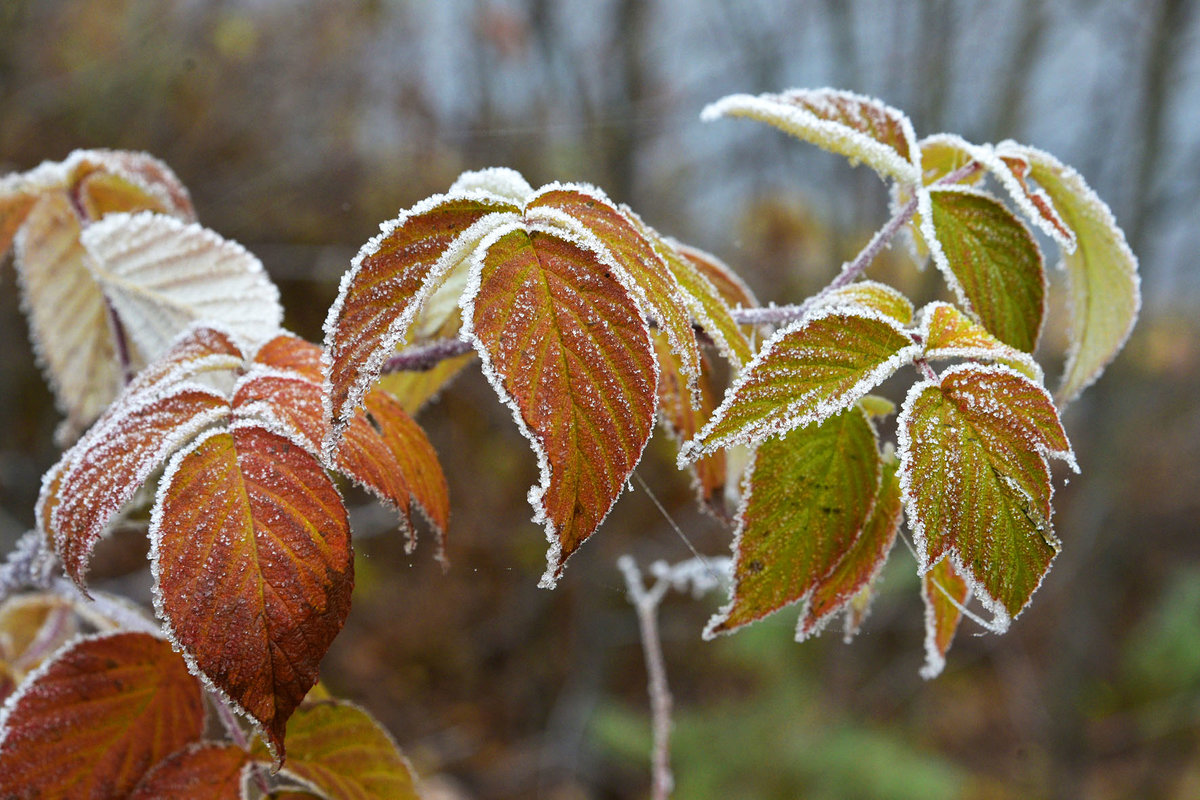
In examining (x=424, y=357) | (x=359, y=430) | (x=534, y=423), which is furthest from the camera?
(x=424, y=357)

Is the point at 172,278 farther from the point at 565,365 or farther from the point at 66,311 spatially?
the point at 565,365

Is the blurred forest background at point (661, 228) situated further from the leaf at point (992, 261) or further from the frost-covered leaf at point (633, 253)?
the frost-covered leaf at point (633, 253)

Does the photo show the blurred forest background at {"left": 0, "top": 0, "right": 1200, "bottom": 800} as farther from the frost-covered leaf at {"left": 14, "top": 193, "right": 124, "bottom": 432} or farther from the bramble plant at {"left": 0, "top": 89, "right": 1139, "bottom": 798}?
the bramble plant at {"left": 0, "top": 89, "right": 1139, "bottom": 798}

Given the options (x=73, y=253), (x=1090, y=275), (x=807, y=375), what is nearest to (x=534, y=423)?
(x=807, y=375)

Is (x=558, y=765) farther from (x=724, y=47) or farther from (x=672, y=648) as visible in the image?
(x=724, y=47)

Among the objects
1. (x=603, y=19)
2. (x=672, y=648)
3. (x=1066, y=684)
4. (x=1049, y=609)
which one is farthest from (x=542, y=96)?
(x=1049, y=609)

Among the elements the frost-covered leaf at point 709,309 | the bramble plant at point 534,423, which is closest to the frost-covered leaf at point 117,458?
the bramble plant at point 534,423
